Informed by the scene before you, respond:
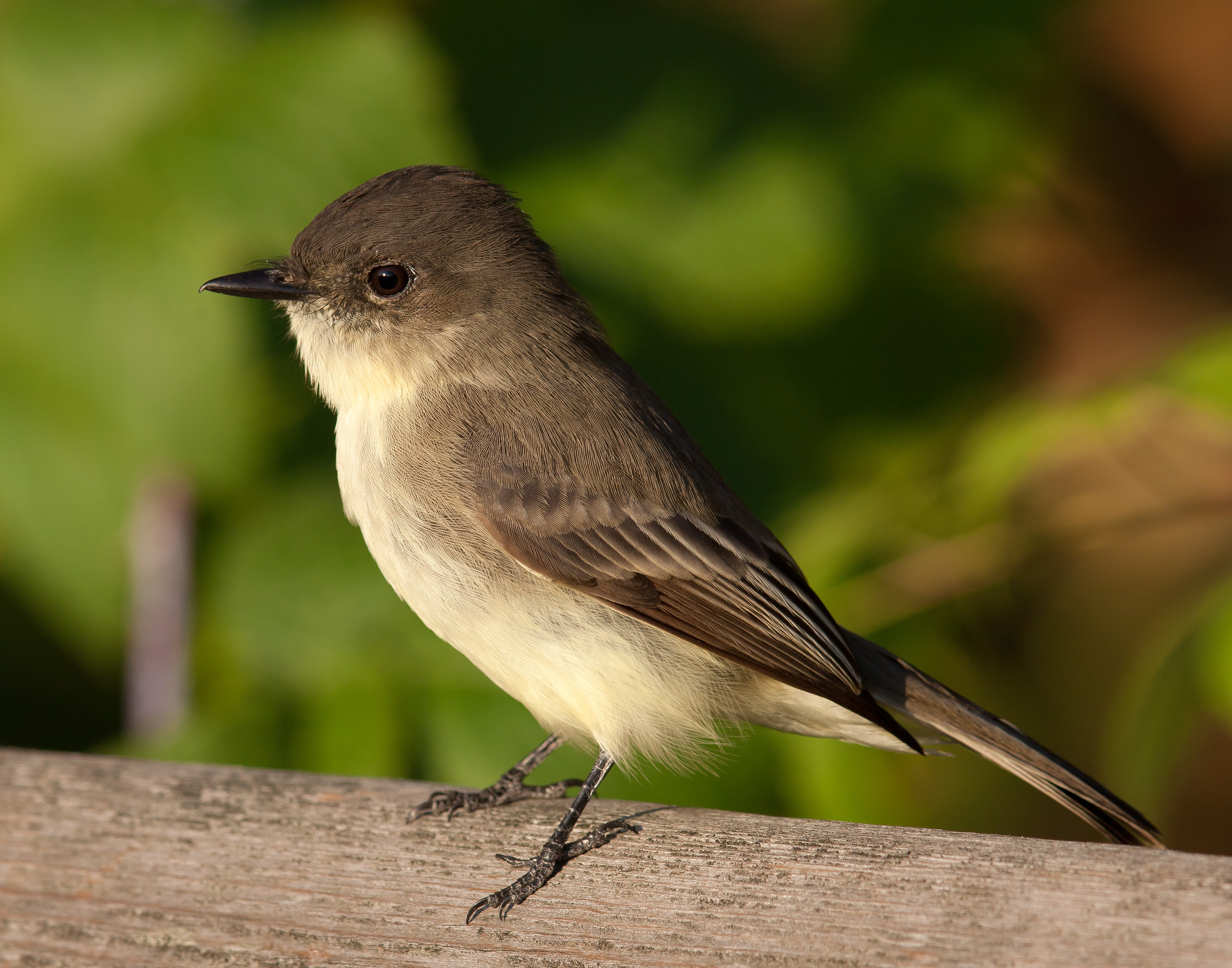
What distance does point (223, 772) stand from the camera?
2631 millimetres

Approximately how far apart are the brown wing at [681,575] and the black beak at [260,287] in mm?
601

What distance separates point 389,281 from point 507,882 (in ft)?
4.06

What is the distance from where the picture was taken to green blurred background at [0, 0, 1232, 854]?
2.97 metres

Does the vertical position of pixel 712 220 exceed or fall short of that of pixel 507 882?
it exceeds it

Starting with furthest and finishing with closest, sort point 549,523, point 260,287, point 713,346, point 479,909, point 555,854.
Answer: point 713,346, point 260,287, point 549,523, point 555,854, point 479,909

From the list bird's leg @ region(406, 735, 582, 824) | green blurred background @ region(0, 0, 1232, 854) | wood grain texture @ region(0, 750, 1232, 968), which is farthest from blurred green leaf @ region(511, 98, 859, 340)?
wood grain texture @ region(0, 750, 1232, 968)

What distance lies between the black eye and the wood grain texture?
98cm

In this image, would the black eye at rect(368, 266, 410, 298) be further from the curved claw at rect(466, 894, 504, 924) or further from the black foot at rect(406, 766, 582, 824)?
the curved claw at rect(466, 894, 504, 924)

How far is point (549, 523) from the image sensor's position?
2496 mm

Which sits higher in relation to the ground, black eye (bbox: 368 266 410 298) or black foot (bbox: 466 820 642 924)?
black eye (bbox: 368 266 410 298)

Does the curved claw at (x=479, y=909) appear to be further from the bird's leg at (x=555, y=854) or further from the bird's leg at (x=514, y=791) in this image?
the bird's leg at (x=514, y=791)

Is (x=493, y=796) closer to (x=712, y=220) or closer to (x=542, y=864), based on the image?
(x=542, y=864)

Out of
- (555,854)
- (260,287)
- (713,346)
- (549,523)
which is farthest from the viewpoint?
(713,346)

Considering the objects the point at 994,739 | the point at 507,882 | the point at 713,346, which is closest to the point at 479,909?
the point at 507,882
